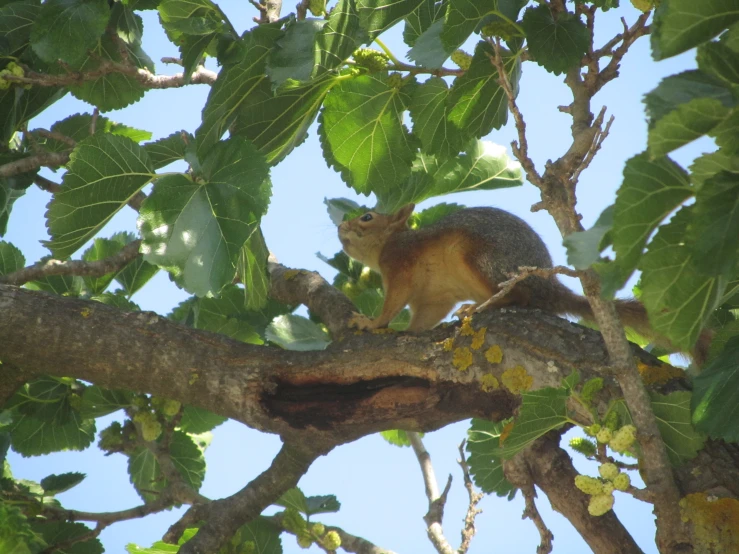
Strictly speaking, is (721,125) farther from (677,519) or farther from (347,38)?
(347,38)

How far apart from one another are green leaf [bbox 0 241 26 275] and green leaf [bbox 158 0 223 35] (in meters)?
1.66

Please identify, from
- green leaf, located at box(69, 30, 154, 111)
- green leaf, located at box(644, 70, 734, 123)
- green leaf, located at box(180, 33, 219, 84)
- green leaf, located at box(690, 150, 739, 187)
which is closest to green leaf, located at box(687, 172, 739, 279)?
green leaf, located at box(690, 150, 739, 187)

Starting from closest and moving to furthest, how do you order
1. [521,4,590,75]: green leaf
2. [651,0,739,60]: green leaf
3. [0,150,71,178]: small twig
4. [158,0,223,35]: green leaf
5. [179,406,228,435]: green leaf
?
[651,0,739,60]: green leaf
[521,4,590,75]: green leaf
[158,0,223,35]: green leaf
[0,150,71,178]: small twig
[179,406,228,435]: green leaf

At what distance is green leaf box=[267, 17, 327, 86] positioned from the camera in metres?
2.62

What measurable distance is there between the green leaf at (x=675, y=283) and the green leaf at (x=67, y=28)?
258 cm

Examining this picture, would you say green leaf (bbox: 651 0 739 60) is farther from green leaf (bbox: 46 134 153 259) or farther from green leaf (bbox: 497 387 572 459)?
green leaf (bbox: 46 134 153 259)

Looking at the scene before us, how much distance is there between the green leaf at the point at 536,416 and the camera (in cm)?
218

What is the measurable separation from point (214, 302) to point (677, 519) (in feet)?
10.00

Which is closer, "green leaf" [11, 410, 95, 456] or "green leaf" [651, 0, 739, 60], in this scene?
"green leaf" [651, 0, 739, 60]

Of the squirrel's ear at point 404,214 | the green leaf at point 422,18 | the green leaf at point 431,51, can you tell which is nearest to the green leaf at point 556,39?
the green leaf at point 431,51

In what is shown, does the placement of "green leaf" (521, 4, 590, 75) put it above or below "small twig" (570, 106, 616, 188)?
above

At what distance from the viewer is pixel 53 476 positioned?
13.0 ft

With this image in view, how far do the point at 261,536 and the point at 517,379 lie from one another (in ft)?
5.07

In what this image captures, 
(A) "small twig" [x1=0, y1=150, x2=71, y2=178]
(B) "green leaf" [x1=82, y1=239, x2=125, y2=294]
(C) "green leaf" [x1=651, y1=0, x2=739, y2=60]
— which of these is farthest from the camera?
(B) "green leaf" [x1=82, y1=239, x2=125, y2=294]
